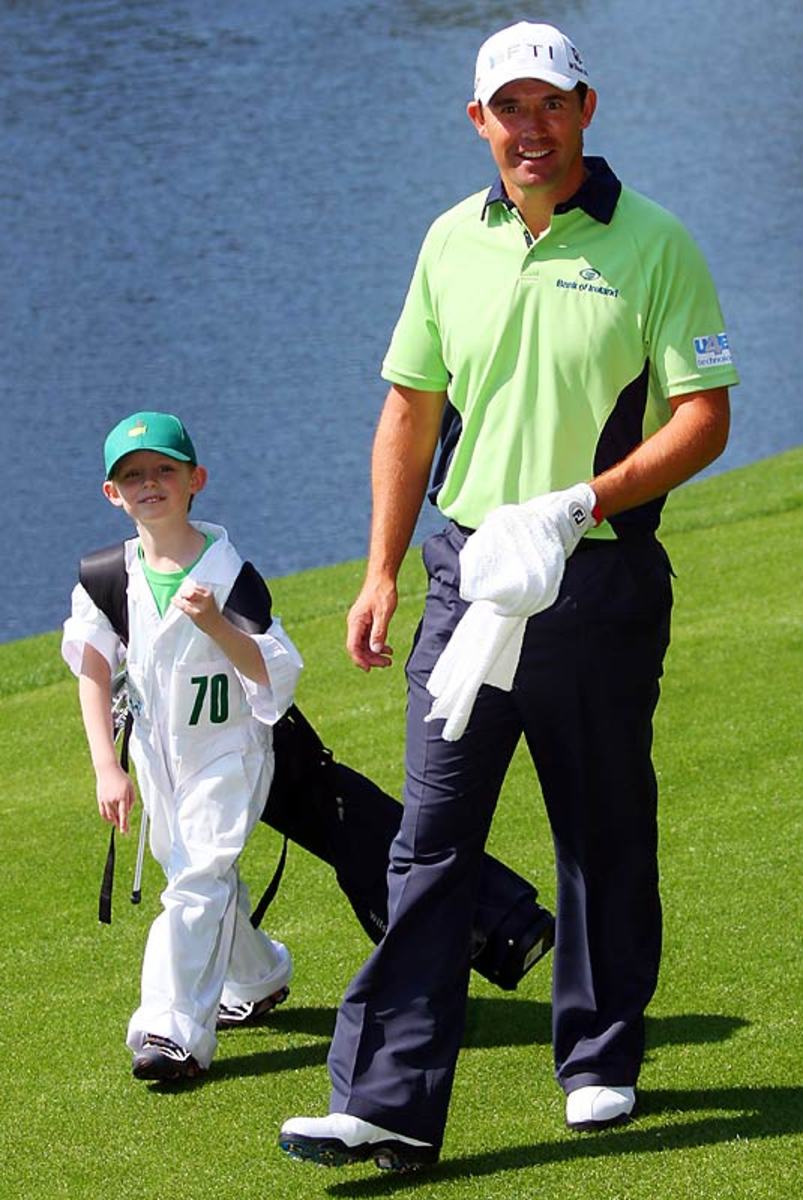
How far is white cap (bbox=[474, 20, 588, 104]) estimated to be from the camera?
151 inches

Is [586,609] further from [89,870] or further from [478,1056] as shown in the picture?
[89,870]

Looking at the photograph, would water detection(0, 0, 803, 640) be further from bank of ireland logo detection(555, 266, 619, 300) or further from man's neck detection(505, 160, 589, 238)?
bank of ireland logo detection(555, 266, 619, 300)

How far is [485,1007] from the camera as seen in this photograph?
4.99 metres

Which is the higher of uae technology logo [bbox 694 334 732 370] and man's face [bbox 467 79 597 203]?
man's face [bbox 467 79 597 203]

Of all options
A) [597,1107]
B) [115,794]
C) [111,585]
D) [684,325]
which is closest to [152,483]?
[111,585]

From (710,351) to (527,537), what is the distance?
462 millimetres

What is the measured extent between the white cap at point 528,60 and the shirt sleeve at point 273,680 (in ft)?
3.88

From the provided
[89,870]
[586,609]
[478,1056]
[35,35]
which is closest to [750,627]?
[89,870]

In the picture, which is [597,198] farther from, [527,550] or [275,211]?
[275,211]

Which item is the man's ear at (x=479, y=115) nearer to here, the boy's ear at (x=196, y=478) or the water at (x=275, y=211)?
the boy's ear at (x=196, y=478)

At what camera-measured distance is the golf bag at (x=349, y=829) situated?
467 centimetres

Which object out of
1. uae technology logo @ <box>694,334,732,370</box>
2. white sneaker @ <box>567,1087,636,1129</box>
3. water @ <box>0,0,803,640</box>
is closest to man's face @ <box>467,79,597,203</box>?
uae technology logo @ <box>694,334,732,370</box>

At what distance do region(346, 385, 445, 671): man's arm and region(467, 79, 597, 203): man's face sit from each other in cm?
45

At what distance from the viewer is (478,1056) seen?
4.65 meters
